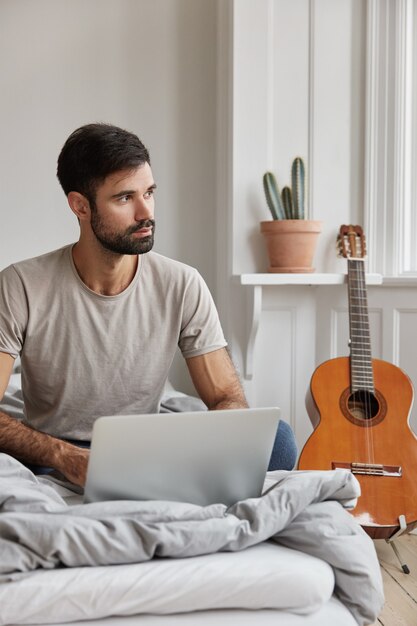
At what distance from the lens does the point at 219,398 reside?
2.12 metres

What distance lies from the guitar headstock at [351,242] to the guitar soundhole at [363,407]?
0.52m

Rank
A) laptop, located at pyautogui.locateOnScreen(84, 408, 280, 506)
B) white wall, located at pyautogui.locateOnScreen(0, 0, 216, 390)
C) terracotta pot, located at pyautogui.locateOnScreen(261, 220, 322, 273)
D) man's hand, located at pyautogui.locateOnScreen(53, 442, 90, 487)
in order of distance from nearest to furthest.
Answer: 1. laptop, located at pyautogui.locateOnScreen(84, 408, 280, 506)
2. man's hand, located at pyautogui.locateOnScreen(53, 442, 90, 487)
3. terracotta pot, located at pyautogui.locateOnScreen(261, 220, 322, 273)
4. white wall, located at pyautogui.locateOnScreen(0, 0, 216, 390)

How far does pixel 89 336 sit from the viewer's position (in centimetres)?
205

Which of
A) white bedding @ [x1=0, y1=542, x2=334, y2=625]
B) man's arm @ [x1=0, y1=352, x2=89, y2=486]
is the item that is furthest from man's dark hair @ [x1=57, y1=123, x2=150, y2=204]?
white bedding @ [x1=0, y1=542, x2=334, y2=625]

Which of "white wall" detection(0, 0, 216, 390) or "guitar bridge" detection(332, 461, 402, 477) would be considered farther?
"white wall" detection(0, 0, 216, 390)

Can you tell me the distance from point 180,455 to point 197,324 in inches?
28.5

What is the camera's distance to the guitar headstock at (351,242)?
305cm

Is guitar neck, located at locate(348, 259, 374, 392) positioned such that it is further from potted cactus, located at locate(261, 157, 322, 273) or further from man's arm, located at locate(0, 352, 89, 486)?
man's arm, located at locate(0, 352, 89, 486)

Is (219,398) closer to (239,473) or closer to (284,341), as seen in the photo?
(239,473)

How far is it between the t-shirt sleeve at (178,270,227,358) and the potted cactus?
3.09 feet

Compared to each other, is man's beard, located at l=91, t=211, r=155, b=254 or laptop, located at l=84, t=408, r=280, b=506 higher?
man's beard, located at l=91, t=211, r=155, b=254

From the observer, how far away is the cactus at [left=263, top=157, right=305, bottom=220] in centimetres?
305

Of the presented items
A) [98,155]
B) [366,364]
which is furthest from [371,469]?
[98,155]

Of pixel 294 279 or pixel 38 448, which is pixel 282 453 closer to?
pixel 38 448
